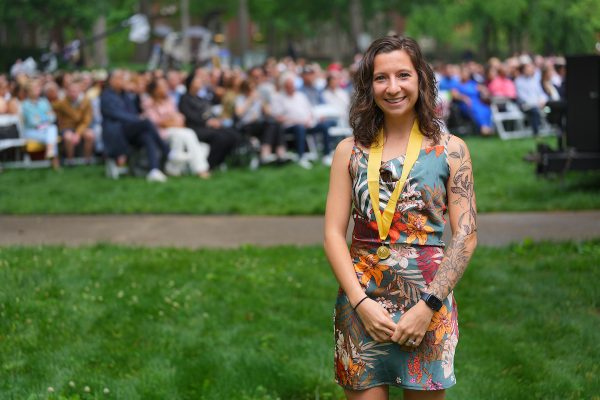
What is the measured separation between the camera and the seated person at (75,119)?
1825 centimetres

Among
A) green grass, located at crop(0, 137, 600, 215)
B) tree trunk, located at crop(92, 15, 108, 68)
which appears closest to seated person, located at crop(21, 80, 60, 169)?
green grass, located at crop(0, 137, 600, 215)

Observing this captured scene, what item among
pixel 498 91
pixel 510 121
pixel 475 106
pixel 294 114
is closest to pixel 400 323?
pixel 294 114

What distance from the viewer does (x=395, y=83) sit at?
11.3 feet

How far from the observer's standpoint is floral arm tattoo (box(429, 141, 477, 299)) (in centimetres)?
345

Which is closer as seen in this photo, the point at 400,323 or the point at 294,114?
the point at 400,323

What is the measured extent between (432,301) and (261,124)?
1439 centimetres

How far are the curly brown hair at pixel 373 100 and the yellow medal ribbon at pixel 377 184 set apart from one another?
66 millimetres

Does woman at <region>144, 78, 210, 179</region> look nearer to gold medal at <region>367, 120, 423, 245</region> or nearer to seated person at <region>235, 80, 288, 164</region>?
seated person at <region>235, 80, 288, 164</region>

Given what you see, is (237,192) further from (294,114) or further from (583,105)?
(583,105)

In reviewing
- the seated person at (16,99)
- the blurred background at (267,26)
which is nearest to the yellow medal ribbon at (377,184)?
the seated person at (16,99)

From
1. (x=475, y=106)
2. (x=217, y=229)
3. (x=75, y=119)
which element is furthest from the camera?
(x=475, y=106)

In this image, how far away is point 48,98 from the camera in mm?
18891

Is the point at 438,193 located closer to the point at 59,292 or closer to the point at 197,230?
the point at 59,292

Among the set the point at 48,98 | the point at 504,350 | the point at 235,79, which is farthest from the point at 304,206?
the point at 48,98
